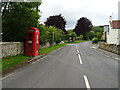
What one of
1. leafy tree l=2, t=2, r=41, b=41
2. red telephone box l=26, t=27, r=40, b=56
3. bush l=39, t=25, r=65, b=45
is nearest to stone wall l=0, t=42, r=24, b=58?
red telephone box l=26, t=27, r=40, b=56

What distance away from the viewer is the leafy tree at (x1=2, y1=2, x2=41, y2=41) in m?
14.9

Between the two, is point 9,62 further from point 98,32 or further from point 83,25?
Answer: point 98,32

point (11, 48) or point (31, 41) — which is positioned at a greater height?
point (31, 41)

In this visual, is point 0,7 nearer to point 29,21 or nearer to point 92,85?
point 29,21

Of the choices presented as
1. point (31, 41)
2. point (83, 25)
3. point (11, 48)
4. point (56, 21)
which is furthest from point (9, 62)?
point (83, 25)

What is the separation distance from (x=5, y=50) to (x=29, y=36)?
3.92 metres

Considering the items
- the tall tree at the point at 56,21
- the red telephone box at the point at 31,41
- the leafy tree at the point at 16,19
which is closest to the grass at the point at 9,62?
the red telephone box at the point at 31,41

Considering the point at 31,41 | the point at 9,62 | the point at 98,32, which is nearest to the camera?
the point at 9,62

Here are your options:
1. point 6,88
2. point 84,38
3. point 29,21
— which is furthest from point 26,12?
point 84,38

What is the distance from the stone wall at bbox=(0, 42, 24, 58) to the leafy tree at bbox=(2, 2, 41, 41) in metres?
1.27

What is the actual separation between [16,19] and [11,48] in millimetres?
3160

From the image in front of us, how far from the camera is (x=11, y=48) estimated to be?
13625 millimetres

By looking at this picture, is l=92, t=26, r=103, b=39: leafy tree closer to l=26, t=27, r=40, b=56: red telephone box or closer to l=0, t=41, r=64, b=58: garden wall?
l=26, t=27, r=40, b=56: red telephone box

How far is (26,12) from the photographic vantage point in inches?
585
